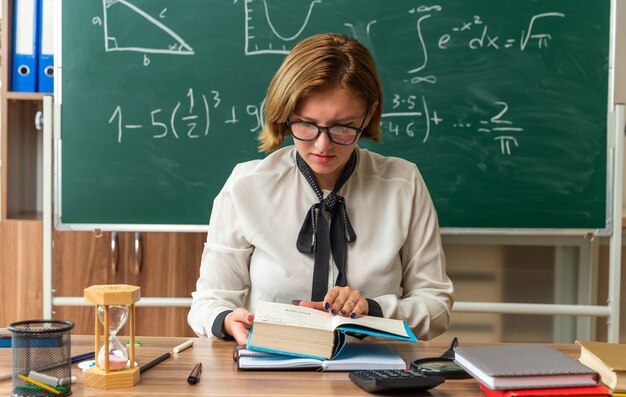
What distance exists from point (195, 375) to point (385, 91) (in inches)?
59.8

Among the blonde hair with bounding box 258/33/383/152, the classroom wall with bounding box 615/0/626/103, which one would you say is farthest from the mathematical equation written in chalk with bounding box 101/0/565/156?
the blonde hair with bounding box 258/33/383/152

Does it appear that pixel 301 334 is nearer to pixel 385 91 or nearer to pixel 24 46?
pixel 385 91

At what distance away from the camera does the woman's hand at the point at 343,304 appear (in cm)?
151

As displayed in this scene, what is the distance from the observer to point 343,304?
60.3 inches

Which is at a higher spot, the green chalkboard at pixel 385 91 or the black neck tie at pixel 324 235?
the green chalkboard at pixel 385 91

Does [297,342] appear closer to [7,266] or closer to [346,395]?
[346,395]

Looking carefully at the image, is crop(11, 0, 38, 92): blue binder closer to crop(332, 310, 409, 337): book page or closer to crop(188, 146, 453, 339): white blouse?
crop(188, 146, 453, 339): white blouse

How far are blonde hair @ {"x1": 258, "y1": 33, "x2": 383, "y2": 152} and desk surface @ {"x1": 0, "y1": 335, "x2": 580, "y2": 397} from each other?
59 centimetres

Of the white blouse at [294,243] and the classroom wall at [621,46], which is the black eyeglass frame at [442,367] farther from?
the classroom wall at [621,46]

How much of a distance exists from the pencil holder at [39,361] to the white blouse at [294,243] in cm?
58

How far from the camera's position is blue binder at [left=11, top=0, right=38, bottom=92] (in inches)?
105

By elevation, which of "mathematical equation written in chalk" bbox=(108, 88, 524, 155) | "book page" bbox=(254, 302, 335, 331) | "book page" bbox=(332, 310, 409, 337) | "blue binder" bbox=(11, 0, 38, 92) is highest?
"blue binder" bbox=(11, 0, 38, 92)

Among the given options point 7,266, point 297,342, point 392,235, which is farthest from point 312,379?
point 7,266

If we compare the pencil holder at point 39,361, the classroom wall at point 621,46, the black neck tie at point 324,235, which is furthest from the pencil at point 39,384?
the classroom wall at point 621,46
